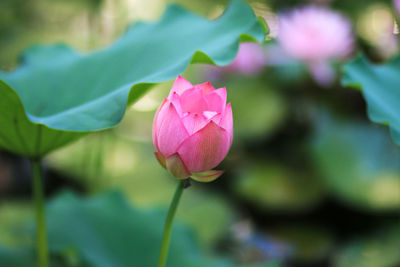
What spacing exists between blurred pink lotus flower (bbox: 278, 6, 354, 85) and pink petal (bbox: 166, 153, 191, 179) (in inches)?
45.2

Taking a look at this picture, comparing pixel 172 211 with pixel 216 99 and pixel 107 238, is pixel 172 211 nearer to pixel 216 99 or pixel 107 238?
pixel 216 99

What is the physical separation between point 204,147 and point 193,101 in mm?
53

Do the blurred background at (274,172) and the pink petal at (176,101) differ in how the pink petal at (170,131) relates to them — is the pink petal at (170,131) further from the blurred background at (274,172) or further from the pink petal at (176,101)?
the blurred background at (274,172)

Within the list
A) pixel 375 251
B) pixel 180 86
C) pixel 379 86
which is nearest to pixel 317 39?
pixel 375 251

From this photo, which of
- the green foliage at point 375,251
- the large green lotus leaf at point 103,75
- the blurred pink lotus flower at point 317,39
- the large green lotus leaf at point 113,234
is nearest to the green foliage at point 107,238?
the large green lotus leaf at point 113,234

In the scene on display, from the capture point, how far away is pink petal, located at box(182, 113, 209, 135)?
1.36 ft

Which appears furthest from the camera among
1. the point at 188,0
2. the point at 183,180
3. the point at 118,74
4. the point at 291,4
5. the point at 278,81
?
the point at 188,0

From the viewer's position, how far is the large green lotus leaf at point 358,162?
1323 mm

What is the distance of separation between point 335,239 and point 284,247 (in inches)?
8.6

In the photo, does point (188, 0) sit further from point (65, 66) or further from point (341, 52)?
point (65, 66)

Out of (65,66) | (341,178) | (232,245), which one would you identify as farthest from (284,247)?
(65,66)

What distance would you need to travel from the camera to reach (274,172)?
1549mm

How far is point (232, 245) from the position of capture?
1350 mm

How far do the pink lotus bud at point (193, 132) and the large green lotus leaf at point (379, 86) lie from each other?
222mm
